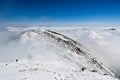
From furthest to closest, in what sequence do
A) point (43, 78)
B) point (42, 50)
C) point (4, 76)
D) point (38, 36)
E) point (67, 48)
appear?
point (38, 36) < point (67, 48) < point (42, 50) < point (4, 76) < point (43, 78)

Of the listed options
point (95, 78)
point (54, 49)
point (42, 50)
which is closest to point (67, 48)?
point (54, 49)

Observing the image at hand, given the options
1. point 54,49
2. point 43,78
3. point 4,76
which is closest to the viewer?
point 43,78

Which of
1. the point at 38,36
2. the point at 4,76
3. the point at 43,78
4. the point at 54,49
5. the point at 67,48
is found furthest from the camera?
the point at 38,36

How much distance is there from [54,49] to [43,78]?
3536cm

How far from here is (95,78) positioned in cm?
2088

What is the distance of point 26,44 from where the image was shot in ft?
193

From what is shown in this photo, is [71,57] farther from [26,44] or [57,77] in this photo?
[57,77]

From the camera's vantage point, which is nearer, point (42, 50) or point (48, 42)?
point (42, 50)

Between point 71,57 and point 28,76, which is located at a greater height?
point 28,76

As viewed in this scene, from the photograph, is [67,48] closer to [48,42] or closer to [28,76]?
[48,42]

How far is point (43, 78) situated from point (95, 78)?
6.52m

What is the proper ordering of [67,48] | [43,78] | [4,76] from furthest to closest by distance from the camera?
[67,48] → [4,76] → [43,78]

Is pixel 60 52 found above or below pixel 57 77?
below

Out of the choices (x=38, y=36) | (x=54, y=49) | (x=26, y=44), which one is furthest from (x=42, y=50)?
(x=38, y=36)
